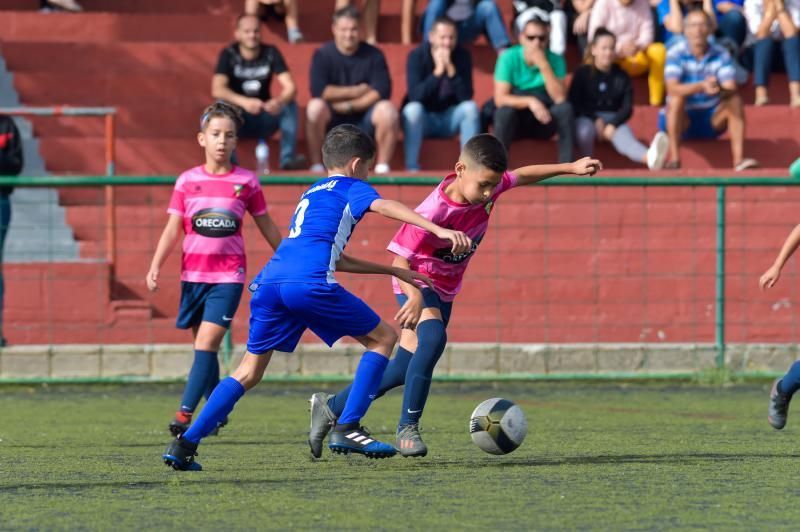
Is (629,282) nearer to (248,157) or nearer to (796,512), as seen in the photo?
(248,157)

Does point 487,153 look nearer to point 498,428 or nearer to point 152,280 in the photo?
point 498,428

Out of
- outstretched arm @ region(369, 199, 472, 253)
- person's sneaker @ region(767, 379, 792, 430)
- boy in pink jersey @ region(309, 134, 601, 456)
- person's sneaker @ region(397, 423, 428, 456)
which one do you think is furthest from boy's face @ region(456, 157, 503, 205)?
person's sneaker @ region(767, 379, 792, 430)

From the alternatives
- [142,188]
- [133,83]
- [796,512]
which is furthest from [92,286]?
[796,512]

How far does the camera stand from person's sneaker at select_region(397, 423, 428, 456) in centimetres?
733

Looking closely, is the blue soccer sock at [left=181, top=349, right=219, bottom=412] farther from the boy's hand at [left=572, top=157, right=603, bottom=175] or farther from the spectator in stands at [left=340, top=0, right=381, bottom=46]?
the spectator in stands at [left=340, top=0, right=381, bottom=46]

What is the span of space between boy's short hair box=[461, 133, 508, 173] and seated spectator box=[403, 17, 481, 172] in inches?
268

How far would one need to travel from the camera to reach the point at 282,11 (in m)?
16.0

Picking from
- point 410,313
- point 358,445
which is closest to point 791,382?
point 410,313

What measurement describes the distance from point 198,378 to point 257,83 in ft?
19.2

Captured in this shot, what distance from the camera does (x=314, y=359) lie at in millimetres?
12547

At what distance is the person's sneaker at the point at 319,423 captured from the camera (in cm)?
743

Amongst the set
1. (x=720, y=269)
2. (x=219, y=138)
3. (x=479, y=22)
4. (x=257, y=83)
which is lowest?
(x=720, y=269)

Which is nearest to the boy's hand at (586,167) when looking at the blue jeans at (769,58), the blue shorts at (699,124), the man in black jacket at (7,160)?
the man in black jacket at (7,160)

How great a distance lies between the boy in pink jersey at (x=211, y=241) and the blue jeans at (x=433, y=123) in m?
5.38
